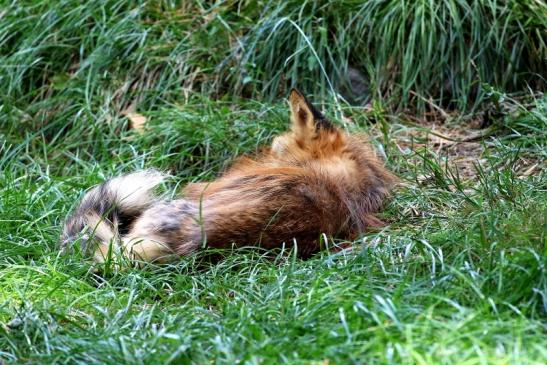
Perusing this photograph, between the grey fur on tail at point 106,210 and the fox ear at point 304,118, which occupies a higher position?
the fox ear at point 304,118

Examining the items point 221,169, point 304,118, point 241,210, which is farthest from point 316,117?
point 241,210

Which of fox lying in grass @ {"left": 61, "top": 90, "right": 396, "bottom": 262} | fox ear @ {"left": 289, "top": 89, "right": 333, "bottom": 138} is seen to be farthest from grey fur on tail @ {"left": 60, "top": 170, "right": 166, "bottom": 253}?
fox ear @ {"left": 289, "top": 89, "right": 333, "bottom": 138}

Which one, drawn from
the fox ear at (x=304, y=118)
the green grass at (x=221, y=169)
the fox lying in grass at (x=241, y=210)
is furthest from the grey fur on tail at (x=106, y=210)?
the fox ear at (x=304, y=118)

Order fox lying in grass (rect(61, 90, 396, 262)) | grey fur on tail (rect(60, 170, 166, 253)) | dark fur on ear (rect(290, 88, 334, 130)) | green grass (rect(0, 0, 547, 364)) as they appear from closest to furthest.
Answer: green grass (rect(0, 0, 547, 364)) → fox lying in grass (rect(61, 90, 396, 262)) → grey fur on tail (rect(60, 170, 166, 253)) → dark fur on ear (rect(290, 88, 334, 130))

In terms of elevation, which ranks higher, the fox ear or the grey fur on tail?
the fox ear

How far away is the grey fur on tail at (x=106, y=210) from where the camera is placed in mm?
4996

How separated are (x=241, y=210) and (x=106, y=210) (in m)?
0.82

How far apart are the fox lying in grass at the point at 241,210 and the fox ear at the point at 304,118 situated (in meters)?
0.13

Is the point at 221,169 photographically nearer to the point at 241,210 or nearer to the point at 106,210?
the point at 106,210

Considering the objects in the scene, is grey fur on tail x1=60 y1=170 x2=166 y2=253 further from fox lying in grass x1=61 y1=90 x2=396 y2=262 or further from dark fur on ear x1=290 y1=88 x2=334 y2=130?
dark fur on ear x1=290 y1=88 x2=334 y2=130

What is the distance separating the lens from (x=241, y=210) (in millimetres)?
4820

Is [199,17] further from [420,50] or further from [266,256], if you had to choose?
[266,256]

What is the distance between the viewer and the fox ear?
579 cm

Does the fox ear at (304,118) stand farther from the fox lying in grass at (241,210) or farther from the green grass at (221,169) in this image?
the green grass at (221,169)
